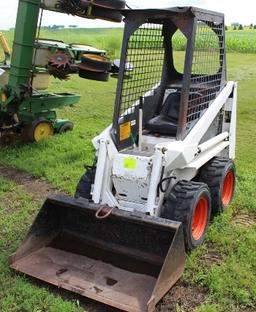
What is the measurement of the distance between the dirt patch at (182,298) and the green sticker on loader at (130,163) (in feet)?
3.22

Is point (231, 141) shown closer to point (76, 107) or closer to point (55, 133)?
point (55, 133)

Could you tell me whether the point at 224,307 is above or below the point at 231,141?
below

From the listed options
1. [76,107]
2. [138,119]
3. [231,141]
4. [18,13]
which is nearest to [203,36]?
[138,119]

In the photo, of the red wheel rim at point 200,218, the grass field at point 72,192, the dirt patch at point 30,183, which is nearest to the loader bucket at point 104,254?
the grass field at point 72,192

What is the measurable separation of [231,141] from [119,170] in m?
1.78

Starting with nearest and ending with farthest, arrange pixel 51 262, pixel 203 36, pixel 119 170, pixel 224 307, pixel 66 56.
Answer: pixel 224 307
pixel 51 262
pixel 119 170
pixel 203 36
pixel 66 56

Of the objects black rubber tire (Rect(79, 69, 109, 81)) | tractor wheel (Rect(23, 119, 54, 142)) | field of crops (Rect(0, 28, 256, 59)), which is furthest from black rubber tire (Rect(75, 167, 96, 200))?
field of crops (Rect(0, 28, 256, 59))

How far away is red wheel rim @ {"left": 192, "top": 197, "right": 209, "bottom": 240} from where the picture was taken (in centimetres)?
410

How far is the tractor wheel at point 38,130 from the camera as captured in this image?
7.29m

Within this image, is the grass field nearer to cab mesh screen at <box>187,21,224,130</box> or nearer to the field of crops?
cab mesh screen at <box>187,21,224,130</box>

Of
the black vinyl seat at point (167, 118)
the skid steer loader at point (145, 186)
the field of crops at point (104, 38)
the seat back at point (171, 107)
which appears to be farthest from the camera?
the field of crops at point (104, 38)

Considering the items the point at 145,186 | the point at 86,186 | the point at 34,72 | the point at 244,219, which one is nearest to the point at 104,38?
the point at 34,72

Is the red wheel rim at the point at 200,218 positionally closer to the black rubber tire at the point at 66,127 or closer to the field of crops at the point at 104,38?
the black rubber tire at the point at 66,127

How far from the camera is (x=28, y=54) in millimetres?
6637
